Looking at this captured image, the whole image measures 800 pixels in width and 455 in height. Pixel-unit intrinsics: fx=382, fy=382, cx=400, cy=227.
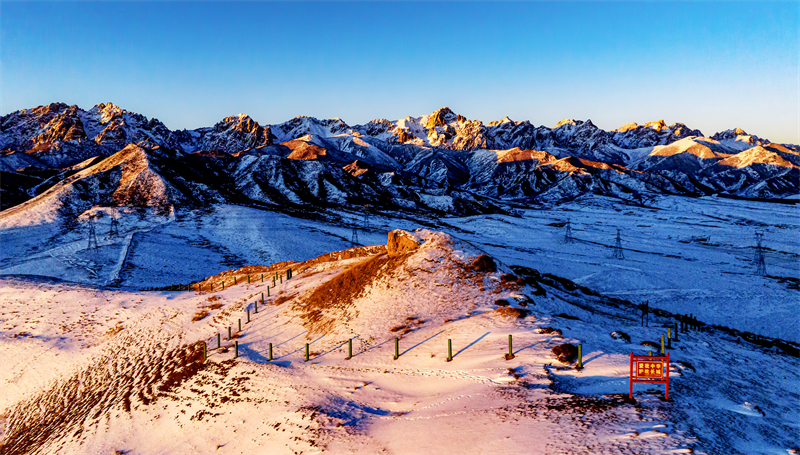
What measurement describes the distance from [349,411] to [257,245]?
67.1 meters

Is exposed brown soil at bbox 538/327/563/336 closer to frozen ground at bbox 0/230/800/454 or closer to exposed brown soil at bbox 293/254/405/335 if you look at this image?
frozen ground at bbox 0/230/800/454

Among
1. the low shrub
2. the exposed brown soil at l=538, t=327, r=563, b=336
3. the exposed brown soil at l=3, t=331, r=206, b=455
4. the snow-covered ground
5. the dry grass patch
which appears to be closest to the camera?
the snow-covered ground

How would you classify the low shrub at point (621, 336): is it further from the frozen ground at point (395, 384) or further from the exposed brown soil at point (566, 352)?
the exposed brown soil at point (566, 352)

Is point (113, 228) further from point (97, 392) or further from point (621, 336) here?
point (621, 336)

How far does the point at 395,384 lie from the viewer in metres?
18.1

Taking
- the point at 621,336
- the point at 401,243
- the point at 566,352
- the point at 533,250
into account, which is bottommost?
the point at 533,250

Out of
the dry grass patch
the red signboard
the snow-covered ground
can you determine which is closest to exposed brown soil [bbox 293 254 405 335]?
the snow-covered ground

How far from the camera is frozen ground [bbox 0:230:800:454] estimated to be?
12500mm

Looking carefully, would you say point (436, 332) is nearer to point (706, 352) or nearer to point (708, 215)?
point (706, 352)

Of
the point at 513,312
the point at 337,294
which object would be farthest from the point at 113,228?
the point at 513,312

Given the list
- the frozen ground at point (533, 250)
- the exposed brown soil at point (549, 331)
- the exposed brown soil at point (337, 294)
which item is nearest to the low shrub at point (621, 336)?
the exposed brown soil at point (549, 331)

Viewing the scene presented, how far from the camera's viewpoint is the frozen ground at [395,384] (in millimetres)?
12500

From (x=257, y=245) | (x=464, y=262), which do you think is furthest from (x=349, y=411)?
(x=257, y=245)

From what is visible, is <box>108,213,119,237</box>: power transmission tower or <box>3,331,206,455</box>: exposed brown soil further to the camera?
<box>108,213,119,237</box>: power transmission tower
